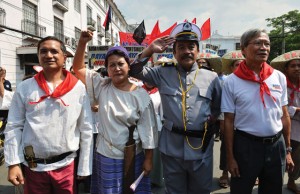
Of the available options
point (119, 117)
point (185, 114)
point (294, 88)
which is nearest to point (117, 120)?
point (119, 117)

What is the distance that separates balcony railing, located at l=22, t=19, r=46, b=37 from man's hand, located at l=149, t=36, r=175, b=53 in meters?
12.5

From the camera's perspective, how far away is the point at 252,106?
2189mm

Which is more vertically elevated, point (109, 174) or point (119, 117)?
point (119, 117)

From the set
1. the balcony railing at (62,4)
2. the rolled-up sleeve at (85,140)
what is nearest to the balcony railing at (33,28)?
the balcony railing at (62,4)

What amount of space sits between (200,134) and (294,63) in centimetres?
168

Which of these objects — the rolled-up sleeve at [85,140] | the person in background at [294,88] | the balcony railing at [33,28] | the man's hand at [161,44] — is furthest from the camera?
the balcony railing at [33,28]

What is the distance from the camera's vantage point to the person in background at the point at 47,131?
196 centimetres

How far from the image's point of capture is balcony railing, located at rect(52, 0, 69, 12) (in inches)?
631

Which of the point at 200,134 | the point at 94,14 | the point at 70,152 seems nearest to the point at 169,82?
the point at 200,134

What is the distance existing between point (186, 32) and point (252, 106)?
823mm

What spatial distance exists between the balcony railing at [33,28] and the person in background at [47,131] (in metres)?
12.4

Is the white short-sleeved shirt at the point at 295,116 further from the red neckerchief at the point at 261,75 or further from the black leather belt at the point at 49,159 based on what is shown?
the black leather belt at the point at 49,159

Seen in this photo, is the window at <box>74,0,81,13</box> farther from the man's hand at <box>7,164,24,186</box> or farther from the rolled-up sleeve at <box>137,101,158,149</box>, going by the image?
the man's hand at <box>7,164,24,186</box>

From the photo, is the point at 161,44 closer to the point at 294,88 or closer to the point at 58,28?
the point at 294,88
